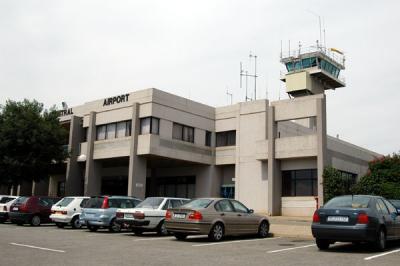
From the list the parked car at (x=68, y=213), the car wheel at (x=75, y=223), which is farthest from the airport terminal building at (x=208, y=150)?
the car wheel at (x=75, y=223)

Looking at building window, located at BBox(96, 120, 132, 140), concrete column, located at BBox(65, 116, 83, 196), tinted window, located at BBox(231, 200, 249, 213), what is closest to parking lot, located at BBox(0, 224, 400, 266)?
tinted window, located at BBox(231, 200, 249, 213)

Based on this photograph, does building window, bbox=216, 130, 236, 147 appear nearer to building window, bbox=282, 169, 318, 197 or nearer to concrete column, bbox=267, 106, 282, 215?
concrete column, bbox=267, 106, 282, 215

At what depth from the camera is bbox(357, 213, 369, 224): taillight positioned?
449 inches

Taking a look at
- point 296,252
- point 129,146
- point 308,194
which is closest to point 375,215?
point 296,252

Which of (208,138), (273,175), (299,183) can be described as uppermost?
(208,138)

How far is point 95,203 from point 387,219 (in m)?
11.3

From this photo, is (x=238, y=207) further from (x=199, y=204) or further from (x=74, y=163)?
(x=74, y=163)

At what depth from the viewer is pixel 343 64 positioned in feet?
238

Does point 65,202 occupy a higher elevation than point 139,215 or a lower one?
higher

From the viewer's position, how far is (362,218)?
37.6 ft

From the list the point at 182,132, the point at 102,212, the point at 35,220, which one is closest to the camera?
the point at 102,212

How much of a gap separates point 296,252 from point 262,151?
2332cm

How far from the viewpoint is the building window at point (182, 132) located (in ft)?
120

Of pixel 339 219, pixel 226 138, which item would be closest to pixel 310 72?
pixel 226 138
